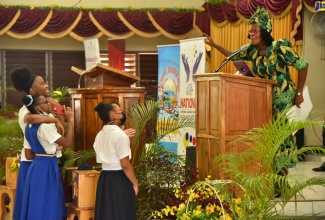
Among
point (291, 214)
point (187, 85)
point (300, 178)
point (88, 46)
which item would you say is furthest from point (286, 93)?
point (88, 46)

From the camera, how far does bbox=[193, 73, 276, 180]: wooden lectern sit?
5.08 metres

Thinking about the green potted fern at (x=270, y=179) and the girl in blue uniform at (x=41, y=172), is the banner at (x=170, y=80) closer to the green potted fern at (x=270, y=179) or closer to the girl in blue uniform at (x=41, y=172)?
the girl in blue uniform at (x=41, y=172)

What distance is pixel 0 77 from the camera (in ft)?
39.0

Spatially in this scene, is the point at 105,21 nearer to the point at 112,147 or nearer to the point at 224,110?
the point at 224,110

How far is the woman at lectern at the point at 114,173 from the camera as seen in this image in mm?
4879

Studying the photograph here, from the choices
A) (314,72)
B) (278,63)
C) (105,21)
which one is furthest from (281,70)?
(105,21)

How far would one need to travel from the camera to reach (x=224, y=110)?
5078 millimetres

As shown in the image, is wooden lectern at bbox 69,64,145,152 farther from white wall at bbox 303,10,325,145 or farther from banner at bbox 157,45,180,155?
white wall at bbox 303,10,325,145

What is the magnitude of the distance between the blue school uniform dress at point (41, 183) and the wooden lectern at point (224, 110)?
1.29 m

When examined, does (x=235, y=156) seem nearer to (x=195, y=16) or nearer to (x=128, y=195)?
(x=128, y=195)

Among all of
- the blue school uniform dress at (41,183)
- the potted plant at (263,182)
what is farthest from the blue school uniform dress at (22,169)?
the potted plant at (263,182)

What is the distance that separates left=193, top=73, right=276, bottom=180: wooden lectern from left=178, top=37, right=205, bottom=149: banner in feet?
8.55

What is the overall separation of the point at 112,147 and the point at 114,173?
225 millimetres

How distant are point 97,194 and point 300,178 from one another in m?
1.78
